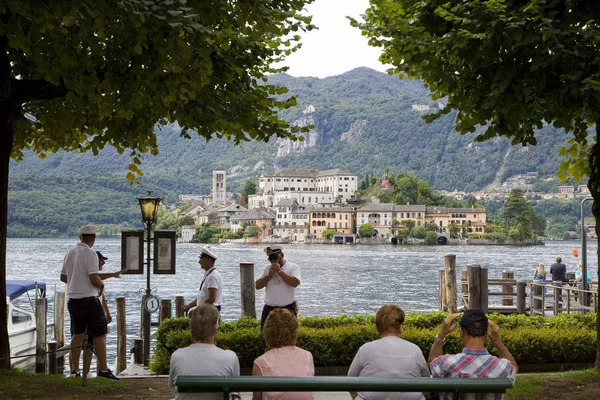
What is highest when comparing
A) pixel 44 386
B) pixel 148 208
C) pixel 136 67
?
pixel 136 67

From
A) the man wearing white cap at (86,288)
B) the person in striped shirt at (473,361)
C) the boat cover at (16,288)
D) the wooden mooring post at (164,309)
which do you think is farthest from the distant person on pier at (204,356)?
the boat cover at (16,288)

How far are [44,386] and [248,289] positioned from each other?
687 cm

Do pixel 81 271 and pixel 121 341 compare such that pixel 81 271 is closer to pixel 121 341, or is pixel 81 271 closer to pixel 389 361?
pixel 389 361

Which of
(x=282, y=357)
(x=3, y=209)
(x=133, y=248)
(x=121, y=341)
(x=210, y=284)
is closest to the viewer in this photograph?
Result: (x=282, y=357)

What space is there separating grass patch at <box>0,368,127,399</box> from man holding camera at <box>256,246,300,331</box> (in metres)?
2.05

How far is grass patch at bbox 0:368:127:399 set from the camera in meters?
8.55

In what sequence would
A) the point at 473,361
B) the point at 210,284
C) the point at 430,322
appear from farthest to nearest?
the point at 430,322 → the point at 210,284 → the point at 473,361

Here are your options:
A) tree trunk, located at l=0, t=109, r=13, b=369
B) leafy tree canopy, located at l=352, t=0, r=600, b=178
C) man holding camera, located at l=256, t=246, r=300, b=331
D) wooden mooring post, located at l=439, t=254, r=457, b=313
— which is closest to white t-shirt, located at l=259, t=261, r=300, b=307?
man holding camera, located at l=256, t=246, r=300, b=331

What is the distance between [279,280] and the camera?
998 cm

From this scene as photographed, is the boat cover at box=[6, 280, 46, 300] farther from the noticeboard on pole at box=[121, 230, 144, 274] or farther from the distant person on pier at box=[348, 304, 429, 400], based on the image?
the distant person on pier at box=[348, 304, 429, 400]

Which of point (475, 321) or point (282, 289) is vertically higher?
point (475, 321)

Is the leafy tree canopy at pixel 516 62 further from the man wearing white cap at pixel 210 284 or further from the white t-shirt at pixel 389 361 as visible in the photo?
the white t-shirt at pixel 389 361

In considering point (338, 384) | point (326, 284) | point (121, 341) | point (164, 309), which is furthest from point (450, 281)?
point (326, 284)

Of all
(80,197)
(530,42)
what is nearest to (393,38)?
(530,42)
